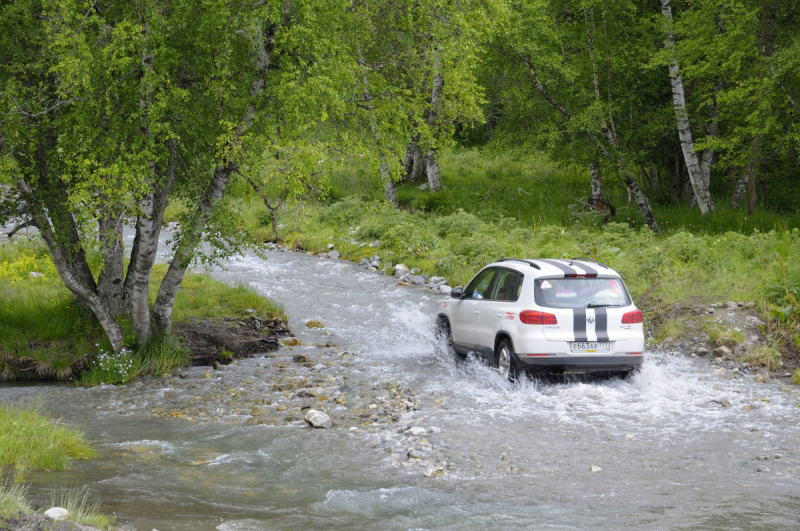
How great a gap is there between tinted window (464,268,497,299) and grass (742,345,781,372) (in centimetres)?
434

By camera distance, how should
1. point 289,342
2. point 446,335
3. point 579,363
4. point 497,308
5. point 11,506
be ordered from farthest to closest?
point 289,342, point 446,335, point 497,308, point 579,363, point 11,506

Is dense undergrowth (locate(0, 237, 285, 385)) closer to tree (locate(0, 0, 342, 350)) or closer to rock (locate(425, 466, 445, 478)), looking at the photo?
tree (locate(0, 0, 342, 350))

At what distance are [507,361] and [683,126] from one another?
48.4ft

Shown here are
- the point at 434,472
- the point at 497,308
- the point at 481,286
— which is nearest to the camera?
the point at 434,472

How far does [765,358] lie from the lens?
10.9 meters

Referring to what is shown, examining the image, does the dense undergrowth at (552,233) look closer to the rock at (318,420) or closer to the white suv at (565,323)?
the rock at (318,420)

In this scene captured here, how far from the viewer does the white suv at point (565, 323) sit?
31.1 ft

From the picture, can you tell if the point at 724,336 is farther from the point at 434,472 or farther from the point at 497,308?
the point at 434,472

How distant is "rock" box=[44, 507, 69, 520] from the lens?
4.56 m

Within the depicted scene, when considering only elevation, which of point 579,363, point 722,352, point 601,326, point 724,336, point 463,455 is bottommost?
point 463,455

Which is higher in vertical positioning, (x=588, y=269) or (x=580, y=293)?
(x=588, y=269)

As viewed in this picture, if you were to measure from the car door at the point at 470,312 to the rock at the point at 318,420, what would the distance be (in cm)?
317

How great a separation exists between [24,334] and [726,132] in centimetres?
2168

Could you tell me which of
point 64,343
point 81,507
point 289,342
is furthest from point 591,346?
point 64,343
